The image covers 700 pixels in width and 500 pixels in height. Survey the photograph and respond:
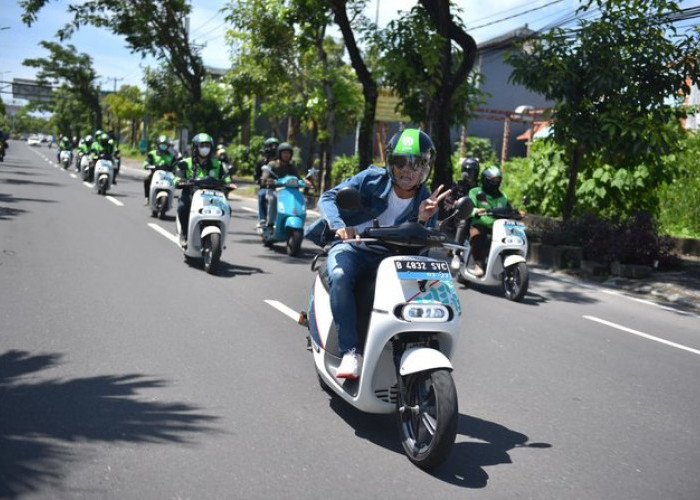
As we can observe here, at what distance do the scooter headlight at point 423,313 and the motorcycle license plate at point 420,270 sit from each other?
16cm

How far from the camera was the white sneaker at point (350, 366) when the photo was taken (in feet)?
14.8

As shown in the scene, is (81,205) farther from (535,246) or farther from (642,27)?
(642,27)

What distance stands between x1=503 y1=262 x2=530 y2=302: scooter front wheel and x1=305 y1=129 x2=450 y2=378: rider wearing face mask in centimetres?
495

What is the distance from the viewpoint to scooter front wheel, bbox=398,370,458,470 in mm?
3922

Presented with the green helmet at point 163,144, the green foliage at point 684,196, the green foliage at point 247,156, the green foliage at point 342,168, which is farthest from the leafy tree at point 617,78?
the green foliage at point 247,156

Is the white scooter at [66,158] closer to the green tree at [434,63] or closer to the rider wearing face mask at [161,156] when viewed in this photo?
the rider wearing face mask at [161,156]

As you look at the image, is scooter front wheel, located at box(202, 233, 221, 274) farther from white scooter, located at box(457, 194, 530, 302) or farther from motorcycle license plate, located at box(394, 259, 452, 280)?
motorcycle license plate, located at box(394, 259, 452, 280)

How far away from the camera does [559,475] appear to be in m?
4.22

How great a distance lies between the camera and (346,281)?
4703 millimetres

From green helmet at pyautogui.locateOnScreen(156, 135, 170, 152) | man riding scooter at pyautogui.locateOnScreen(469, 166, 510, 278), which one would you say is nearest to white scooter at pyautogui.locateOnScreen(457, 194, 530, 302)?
man riding scooter at pyautogui.locateOnScreen(469, 166, 510, 278)

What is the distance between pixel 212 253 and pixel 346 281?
5.59 m

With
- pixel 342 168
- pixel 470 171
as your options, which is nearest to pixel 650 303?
pixel 470 171

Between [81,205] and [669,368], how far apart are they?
48.7 ft

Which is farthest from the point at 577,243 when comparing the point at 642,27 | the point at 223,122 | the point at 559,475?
the point at 223,122
